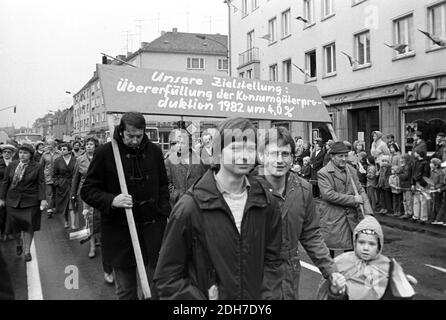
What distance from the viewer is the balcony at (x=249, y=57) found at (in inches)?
1193

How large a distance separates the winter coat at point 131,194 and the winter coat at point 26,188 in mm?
3770

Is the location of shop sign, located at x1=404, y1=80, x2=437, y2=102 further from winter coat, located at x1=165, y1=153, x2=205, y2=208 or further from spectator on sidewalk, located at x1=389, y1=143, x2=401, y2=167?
winter coat, located at x1=165, y1=153, x2=205, y2=208

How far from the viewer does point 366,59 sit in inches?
778

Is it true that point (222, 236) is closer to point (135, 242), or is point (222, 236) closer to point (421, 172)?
point (135, 242)

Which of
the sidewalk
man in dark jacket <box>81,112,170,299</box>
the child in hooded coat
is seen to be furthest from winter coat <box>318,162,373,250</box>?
the sidewalk

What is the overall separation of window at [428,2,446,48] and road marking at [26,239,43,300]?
14746 millimetres

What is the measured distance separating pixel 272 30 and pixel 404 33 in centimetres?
1199

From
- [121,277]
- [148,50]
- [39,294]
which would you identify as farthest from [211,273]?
[148,50]

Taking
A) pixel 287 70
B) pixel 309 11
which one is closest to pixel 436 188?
pixel 309 11

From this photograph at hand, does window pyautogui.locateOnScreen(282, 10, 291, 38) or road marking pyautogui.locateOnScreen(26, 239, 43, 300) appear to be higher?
window pyautogui.locateOnScreen(282, 10, 291, 38)

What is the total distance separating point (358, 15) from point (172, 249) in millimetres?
19918

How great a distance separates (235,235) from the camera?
2.29 m

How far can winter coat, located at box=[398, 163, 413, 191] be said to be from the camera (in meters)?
10.7
